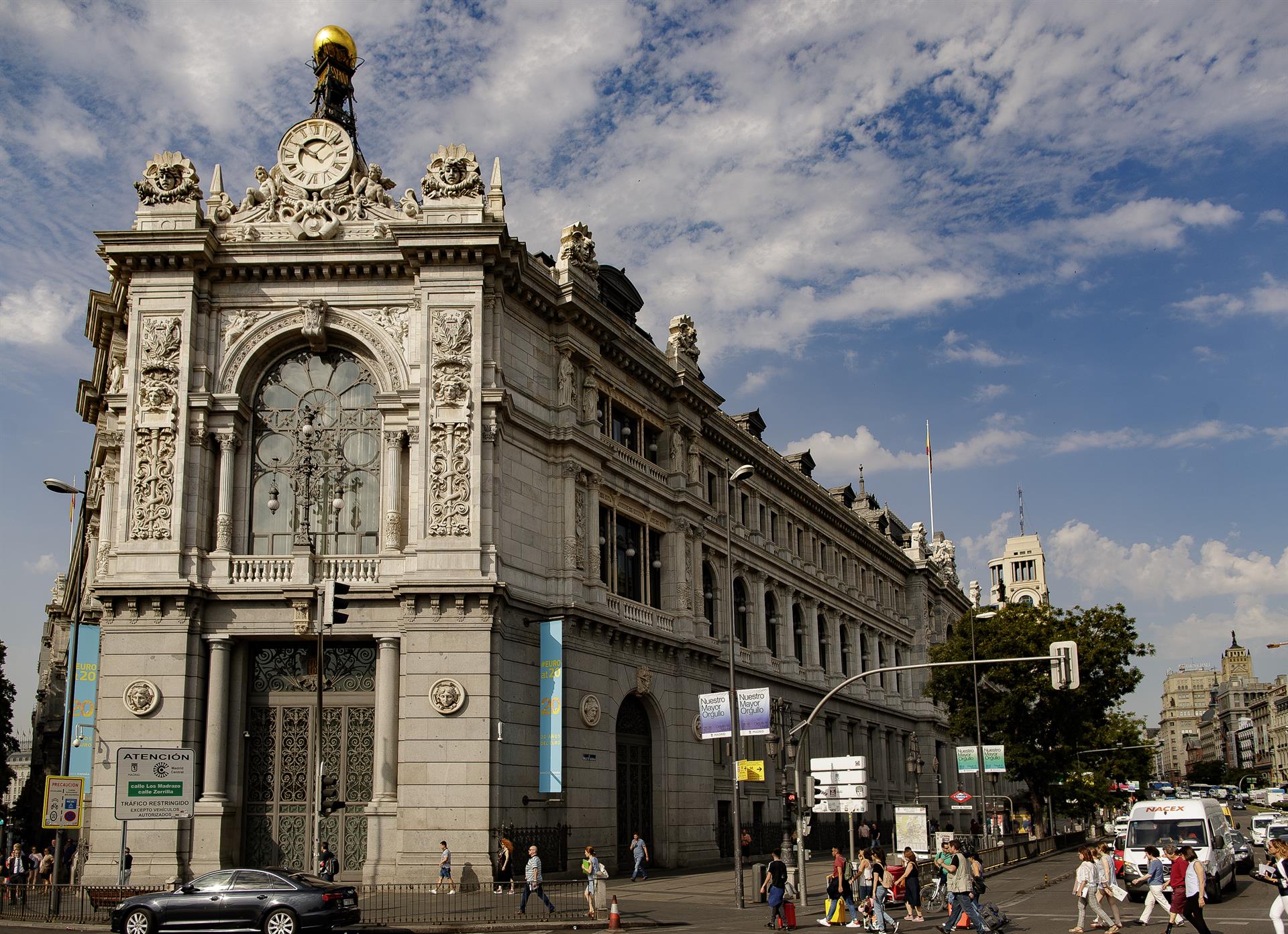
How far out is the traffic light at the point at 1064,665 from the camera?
30.8 m

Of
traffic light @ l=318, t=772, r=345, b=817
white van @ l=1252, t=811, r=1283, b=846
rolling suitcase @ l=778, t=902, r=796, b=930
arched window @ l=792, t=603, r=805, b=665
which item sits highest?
arched window @ l=792, t=603, r=805, b=665

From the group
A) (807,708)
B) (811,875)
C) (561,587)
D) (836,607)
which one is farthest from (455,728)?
(836,607)

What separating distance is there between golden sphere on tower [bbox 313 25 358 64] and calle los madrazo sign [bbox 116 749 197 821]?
28.7 m

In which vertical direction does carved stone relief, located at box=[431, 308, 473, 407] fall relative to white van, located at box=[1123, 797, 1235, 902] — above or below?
above

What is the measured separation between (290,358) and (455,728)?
12.9m

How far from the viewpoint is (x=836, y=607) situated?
71188 mm

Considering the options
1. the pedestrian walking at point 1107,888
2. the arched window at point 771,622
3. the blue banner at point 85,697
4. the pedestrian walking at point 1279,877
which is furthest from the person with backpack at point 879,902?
the arched window at point 771,622

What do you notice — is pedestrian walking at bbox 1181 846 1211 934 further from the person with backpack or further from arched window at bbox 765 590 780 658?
arched window at bbox 765 590 780 658

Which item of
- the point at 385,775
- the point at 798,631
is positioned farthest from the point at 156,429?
the point at 798,631

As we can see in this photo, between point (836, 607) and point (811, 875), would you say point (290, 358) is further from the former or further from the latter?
point (836, 607)

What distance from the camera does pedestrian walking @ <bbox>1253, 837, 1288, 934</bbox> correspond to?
67.3ft

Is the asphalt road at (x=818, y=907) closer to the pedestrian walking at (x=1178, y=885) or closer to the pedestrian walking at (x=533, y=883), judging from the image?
the pedestrian walking at (x=533, y=883)

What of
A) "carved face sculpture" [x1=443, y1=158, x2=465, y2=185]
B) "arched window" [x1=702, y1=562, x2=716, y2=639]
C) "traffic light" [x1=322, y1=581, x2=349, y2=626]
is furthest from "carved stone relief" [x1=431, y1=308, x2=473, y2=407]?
"arched window" [x1=702, y1=562, x2=716, y2=639]

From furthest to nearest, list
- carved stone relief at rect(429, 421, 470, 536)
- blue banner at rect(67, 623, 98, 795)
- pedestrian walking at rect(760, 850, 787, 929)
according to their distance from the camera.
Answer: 1. blue banner at rect(67, 623, 98, 795)
2. carved stone relief at rect(429, 421, 470, 536)
3. pedestrian walking at rect(760, 850, 787, 929)
